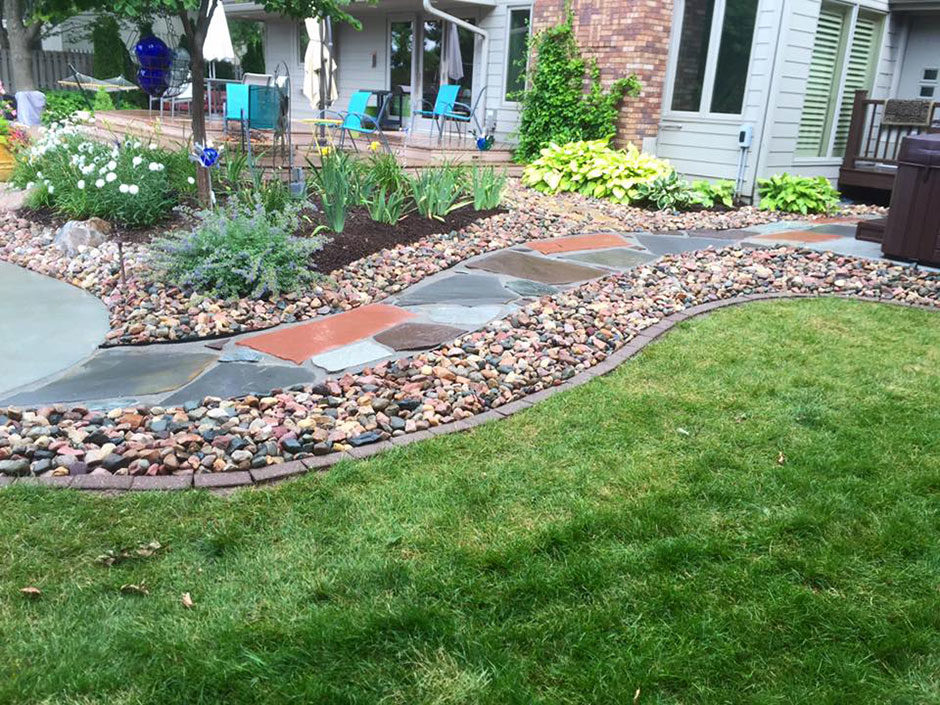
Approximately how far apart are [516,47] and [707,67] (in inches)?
133

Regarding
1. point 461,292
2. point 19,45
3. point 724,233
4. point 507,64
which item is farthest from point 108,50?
point 461,292

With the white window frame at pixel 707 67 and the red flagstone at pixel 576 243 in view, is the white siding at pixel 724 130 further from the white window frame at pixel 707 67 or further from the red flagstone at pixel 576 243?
the red flagstone at pixel 576 243

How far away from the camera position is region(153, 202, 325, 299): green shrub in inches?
188

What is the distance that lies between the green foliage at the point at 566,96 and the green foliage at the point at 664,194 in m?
1.38

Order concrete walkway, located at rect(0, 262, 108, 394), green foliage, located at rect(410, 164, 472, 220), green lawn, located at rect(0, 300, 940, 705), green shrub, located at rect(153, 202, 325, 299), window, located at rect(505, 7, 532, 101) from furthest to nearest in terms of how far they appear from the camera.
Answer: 1. window, located at rect(505, 7, 532, 101)
2. green foliage, located at rect(410, 164, 472, 220)
3. green shrub, located at rect(153, 202, 325, 299)
4. concrete walkway, located at rect(0, 262, 108, 394)
5. green lawn, located at rect(0, 300, 940, 705)

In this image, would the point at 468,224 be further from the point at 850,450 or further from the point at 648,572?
the point at 648,572

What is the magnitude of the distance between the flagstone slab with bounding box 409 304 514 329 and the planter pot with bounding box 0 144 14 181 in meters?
6.83

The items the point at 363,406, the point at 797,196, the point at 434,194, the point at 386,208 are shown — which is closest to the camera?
the point at 363,406

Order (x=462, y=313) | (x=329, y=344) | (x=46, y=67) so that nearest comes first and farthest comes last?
(x=329, y=344)
(x=462, y=313)
(x=46, y=67)

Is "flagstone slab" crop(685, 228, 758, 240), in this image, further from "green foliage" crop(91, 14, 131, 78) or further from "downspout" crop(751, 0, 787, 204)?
"green foliage" crop(91, 14, 131, 78)

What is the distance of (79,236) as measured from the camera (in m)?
6.18

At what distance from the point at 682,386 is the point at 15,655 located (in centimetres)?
278

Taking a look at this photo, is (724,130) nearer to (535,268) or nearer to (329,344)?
(535,268)

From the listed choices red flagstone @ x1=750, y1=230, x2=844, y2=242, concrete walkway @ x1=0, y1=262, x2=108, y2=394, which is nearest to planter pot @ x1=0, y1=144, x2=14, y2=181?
concrete walkway @ x1=0, y1=262, x2=108, y2=394
